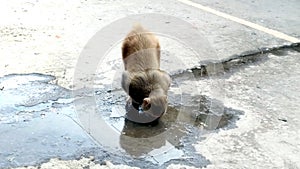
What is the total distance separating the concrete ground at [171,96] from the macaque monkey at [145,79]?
180 mm

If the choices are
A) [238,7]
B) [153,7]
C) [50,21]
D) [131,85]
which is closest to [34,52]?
[50,21]

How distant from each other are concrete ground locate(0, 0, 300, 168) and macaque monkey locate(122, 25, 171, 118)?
180 millimetres

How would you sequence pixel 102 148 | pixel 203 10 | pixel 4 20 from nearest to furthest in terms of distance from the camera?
pixel 102 148
pixel 4 20
pixel 203 10

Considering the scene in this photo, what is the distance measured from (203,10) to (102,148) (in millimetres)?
3353

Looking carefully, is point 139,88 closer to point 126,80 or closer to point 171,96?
point 126,80

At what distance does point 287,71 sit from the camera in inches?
156

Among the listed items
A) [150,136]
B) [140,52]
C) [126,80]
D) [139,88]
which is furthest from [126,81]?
[150,136]

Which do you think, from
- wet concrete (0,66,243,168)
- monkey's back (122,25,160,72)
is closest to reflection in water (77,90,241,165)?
wet concrete (0,66,243,168)

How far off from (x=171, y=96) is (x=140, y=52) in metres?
0.43

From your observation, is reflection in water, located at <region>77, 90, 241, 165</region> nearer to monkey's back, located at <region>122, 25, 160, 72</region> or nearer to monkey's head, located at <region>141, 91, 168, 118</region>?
monkey's head, located at <region>141, 91, 168, 118</region>

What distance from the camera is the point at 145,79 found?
9.64 ft

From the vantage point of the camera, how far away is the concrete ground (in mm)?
2719

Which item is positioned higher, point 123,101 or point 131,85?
point 131,85

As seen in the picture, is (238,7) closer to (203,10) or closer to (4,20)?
(203,10)
